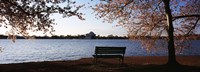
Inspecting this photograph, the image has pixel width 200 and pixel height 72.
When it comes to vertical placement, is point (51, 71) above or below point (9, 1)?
below

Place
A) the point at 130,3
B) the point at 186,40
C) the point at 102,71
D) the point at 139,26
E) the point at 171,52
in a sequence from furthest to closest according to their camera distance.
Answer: the point at 186,40
the point at 139,26
the point at 130,3
the point at 171,52
the point at 102,71

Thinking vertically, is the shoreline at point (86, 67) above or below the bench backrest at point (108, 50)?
below

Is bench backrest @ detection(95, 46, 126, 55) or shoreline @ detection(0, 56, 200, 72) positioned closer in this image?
shoreline @ detection(0, 56, 200, 72)

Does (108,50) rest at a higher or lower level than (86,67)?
higher

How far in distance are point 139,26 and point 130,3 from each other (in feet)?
6.93

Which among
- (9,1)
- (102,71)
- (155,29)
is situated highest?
(9,1)

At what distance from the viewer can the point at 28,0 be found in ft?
48.4

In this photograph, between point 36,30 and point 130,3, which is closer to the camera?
point 36,30

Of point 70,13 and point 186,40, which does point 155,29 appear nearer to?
point 186,40

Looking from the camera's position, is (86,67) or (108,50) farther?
(108,50)

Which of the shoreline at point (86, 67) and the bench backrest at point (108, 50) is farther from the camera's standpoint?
the bench backrest at point (108, 50)

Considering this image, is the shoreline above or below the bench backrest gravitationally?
below

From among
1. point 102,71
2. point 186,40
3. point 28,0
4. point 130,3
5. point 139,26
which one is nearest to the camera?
point 28,0

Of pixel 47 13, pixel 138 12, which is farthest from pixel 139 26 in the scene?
pixel 47 13
